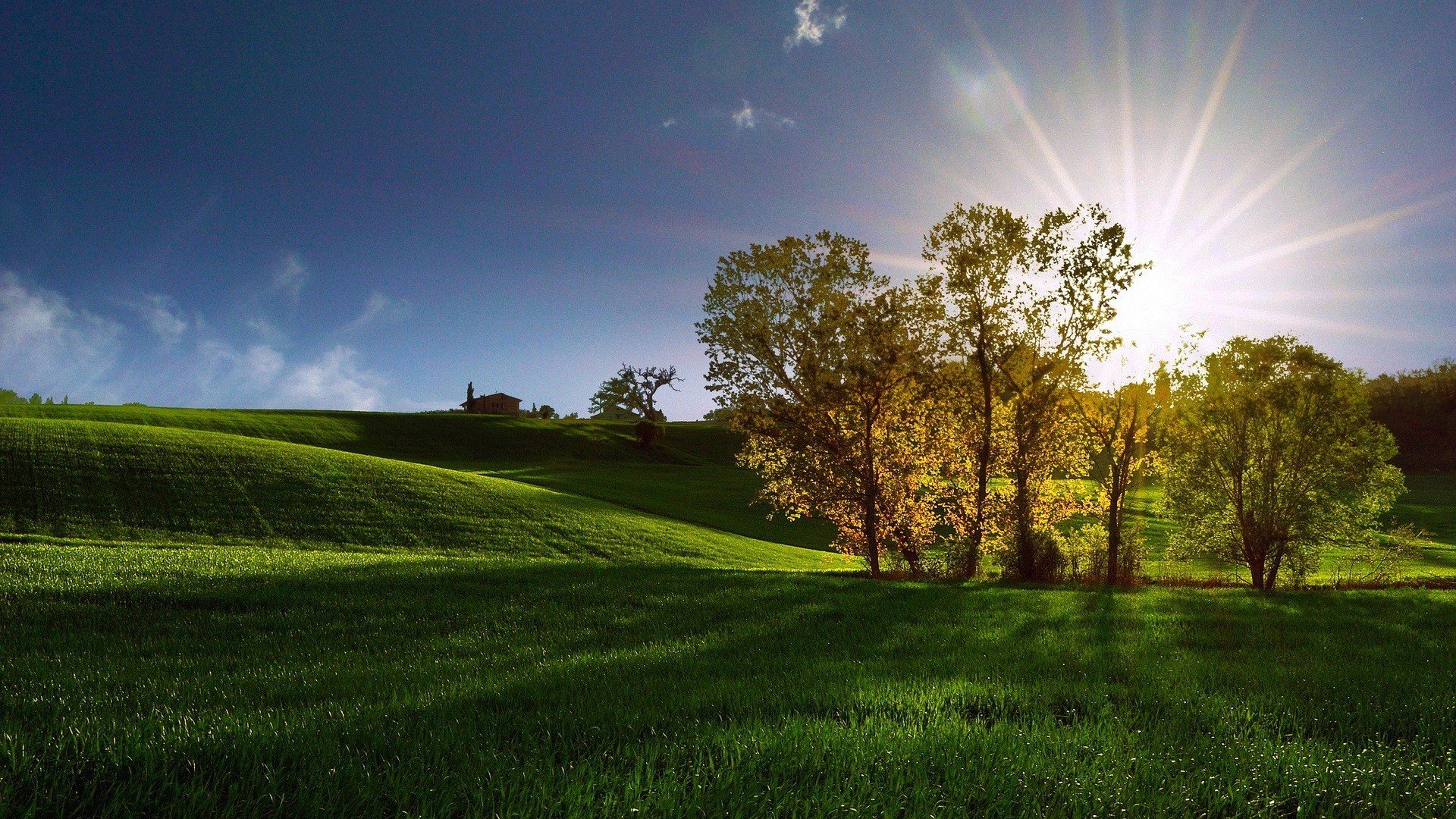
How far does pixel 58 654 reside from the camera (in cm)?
767

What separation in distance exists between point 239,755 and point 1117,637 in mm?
9927

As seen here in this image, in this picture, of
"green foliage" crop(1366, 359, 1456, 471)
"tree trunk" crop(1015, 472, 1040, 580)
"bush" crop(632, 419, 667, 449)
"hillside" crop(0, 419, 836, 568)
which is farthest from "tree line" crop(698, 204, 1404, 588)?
"green foliage" crop(1366, 359, 1456, 471)

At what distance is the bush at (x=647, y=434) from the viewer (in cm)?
8338

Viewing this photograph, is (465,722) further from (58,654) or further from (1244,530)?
(1244,530)

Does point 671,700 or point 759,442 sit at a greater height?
point 759,442

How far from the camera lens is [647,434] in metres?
84.2

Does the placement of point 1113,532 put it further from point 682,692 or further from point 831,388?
point 682,692

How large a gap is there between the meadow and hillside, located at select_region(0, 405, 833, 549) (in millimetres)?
27331

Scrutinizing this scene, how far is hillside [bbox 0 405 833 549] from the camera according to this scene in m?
50.6

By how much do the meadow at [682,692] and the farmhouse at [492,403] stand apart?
11687cm

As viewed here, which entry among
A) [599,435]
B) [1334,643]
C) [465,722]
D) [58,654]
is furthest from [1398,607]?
[599,435]

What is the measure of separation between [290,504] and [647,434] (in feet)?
180

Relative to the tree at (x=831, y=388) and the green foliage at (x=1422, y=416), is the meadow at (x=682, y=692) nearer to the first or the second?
the tree at (x=831, y=388)

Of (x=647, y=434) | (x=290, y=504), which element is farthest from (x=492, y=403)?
(x=290, y=504)
